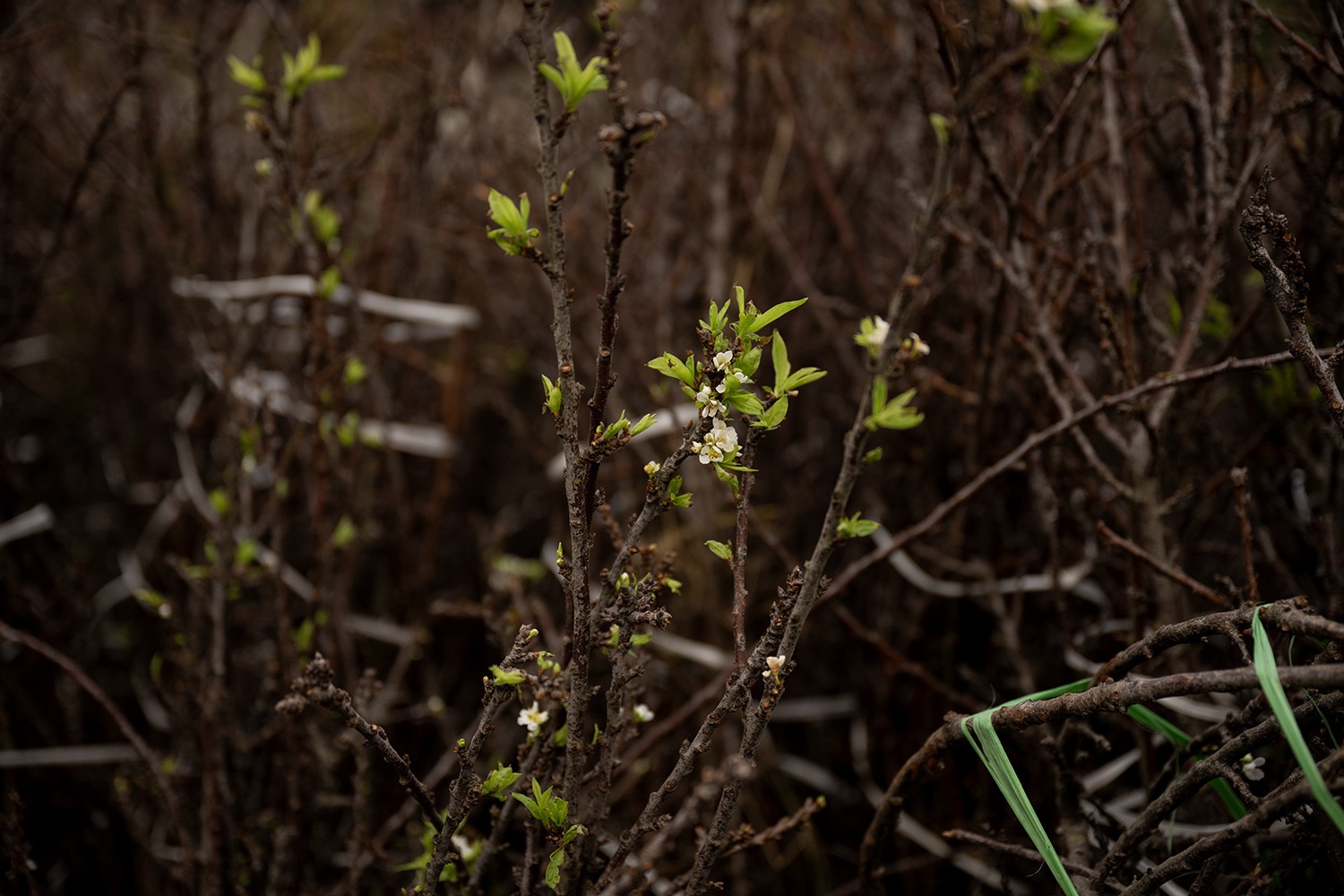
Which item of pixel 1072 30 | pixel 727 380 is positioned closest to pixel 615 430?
pixel 727 380

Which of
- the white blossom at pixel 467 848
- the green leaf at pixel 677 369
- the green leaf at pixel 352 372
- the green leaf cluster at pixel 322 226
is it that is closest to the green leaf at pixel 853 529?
the green leaf at pixel 677 369

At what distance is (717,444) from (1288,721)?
52cm

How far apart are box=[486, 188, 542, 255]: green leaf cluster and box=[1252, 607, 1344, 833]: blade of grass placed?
29.2 inches

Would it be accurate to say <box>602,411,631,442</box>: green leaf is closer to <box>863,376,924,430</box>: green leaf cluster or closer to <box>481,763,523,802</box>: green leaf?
<box>863,376,924,430</box>: green leaf cluster

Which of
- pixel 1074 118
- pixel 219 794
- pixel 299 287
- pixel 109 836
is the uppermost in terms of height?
pixel 1074 118

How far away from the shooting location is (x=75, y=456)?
3.07 metres

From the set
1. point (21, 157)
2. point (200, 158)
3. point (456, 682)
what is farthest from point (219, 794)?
point (21, 157)

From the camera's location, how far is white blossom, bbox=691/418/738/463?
2.49 feet

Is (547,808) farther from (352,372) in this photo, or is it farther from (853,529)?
(352,372)

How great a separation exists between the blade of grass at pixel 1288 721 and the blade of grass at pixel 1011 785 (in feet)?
0.75

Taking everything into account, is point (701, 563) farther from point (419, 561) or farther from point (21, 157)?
point (21, 157)

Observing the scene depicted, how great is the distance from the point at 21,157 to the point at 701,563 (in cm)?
291

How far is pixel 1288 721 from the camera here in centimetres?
61

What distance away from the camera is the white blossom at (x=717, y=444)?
76 centimetres
